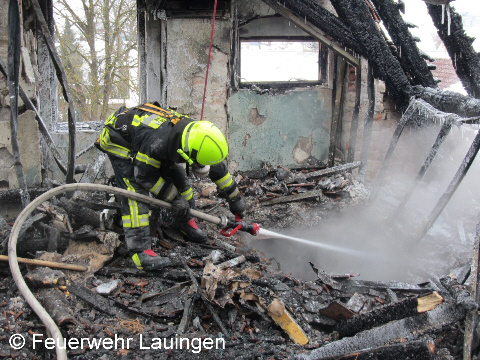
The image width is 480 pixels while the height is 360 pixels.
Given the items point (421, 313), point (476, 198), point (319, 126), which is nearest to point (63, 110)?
point (319, 126)

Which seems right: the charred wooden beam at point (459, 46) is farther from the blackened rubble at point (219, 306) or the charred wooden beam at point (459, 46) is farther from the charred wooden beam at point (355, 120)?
the blackened rubble at point (219, 306)

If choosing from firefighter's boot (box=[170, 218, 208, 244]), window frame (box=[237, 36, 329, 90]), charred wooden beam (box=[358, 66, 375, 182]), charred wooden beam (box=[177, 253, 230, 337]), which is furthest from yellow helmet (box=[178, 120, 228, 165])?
charred wooden beam (box=[358, 66, 375, 182])

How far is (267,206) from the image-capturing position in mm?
6891

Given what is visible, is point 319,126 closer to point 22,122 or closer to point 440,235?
point 440,235

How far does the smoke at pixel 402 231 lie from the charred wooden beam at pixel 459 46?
1.07 meters

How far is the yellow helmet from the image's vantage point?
3822mm

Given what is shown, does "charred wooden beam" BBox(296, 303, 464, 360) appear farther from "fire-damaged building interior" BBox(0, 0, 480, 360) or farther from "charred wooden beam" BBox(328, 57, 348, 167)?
"charred wooden beam" BBox(328, 57, 348, 167)

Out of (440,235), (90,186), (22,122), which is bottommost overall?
(440,235)

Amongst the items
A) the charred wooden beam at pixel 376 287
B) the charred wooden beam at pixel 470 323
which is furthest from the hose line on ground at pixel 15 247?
the charred wooden beam at pixel 470 323

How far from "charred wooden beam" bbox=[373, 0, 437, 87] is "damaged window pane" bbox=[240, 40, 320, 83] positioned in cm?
168

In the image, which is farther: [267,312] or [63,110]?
[63,110]

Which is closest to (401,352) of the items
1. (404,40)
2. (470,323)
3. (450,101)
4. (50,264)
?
(470,323)

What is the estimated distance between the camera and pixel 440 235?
642 centimetres

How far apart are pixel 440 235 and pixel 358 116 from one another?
→ 2.53 meters
